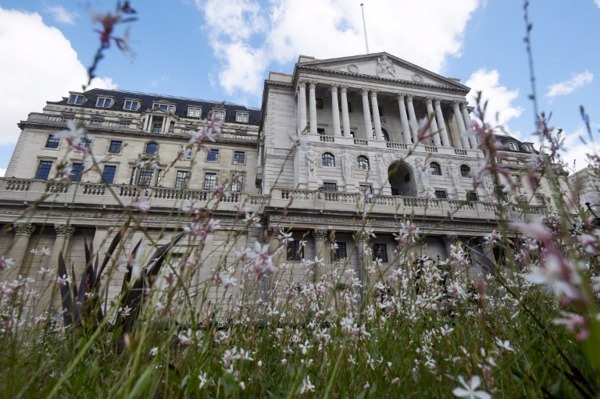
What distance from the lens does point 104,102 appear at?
3966 cm

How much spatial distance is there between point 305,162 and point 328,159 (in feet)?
7.25

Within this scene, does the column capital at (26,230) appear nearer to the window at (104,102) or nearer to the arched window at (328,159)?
the arched window at (328,159)

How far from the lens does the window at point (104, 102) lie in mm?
39331

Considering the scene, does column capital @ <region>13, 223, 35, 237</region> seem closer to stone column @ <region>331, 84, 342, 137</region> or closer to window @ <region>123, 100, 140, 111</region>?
stone column @ <region>331, 84, 342, 137</region>

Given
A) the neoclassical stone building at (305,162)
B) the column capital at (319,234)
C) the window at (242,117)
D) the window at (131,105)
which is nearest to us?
the neoclassical stone building at (305,162)

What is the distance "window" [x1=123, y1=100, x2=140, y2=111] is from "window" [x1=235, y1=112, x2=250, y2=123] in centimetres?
1277

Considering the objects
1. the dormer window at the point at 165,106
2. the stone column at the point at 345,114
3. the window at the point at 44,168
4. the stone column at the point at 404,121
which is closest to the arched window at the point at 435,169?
the stone column at the point at 404,121

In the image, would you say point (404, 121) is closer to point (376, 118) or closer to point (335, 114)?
point (376, 118)

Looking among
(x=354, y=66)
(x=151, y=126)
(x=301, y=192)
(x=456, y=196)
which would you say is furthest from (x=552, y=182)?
(x=151, y=126)

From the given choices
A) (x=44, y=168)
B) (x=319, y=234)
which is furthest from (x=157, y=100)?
(x=319, y=234)

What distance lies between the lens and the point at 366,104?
92.0ft

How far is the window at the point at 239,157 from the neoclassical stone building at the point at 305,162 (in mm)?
113

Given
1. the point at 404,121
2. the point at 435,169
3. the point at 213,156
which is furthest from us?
the point at 213,156

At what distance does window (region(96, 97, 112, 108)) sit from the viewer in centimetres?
3933
